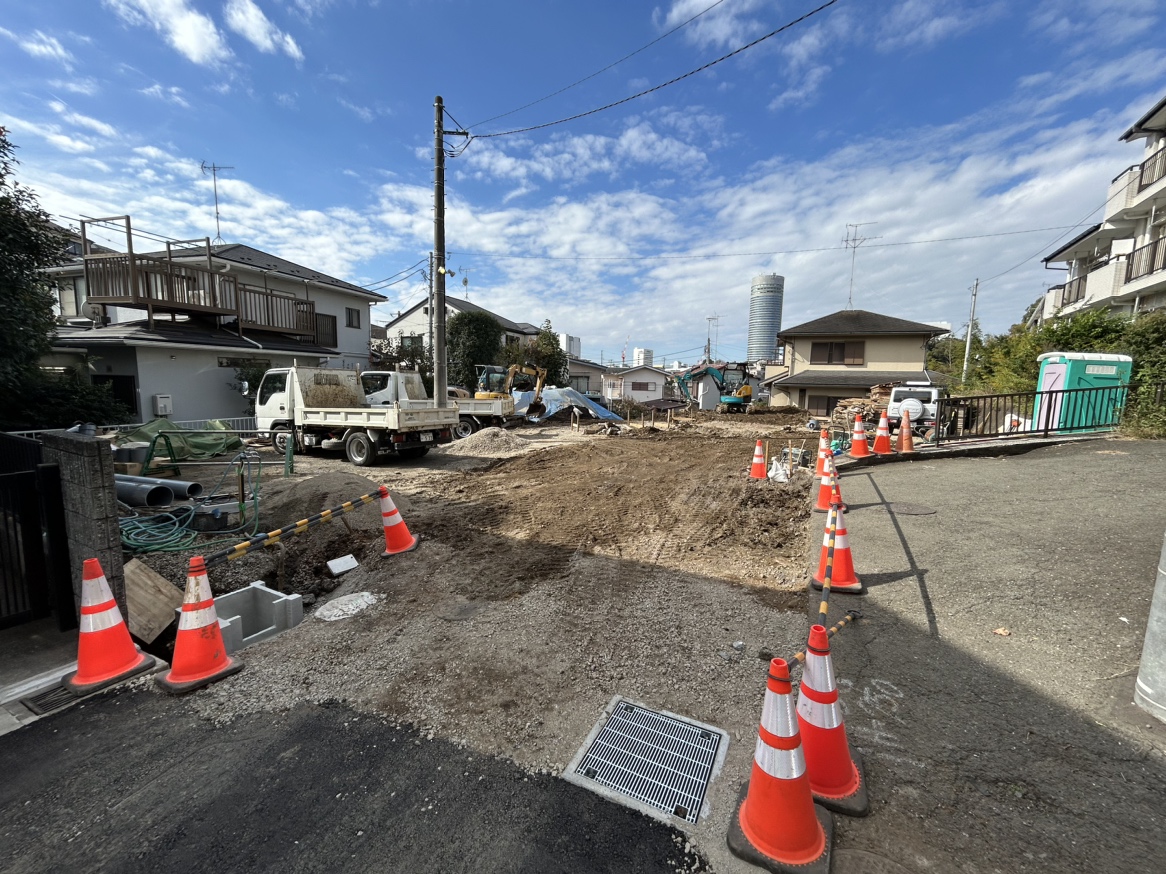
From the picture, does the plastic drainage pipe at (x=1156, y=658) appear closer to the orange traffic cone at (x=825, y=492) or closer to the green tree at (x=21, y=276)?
the orange traffic cone at (x=825, y=492)

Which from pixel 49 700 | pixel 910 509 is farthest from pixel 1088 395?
pixel 49 700

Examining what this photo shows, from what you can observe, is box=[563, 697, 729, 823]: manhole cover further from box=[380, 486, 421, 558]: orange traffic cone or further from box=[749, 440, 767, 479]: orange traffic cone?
box=[749, 440, 767, 479]: orange traffic cone

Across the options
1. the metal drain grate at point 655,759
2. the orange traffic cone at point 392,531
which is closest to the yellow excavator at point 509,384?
the orange traffic cone at point 392,531

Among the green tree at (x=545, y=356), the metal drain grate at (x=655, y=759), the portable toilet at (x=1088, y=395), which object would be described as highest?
the green tree at (x=545, y=356)

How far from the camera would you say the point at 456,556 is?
211 inches

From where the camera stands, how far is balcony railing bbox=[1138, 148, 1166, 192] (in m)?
16.6

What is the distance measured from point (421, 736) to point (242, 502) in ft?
16.5

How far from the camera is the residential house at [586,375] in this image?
43244 millimetres

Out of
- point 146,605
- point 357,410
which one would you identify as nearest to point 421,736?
point 146,605

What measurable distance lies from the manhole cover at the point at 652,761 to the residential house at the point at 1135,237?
20971mm

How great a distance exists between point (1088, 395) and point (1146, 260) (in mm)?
12605

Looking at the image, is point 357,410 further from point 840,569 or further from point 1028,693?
point 1028,693

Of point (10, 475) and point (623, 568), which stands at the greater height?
point (10, 475)

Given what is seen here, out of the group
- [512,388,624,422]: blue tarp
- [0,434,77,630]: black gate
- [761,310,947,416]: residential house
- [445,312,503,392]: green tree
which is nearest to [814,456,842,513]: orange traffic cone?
[0,434,77,630]: black gate
